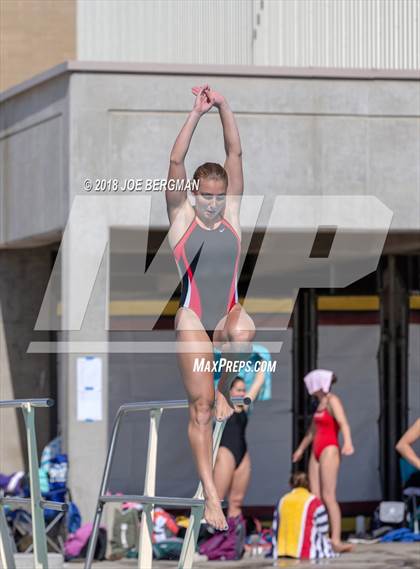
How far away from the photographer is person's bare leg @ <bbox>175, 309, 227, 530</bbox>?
4.61 metres

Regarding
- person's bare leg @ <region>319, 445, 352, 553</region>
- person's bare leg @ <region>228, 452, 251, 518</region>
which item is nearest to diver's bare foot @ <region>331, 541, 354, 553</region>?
person's bare leg @ <region>319, 445, 352, 553</region>

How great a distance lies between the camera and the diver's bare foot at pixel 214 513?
189 inches

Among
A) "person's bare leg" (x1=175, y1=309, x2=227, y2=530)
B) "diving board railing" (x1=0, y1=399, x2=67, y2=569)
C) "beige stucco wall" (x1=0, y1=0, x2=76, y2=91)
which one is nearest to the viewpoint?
"person's bare leg" (x1=175, y1=309, x2=227, y2=530)

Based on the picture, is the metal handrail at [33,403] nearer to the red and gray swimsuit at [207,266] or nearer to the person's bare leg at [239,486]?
the red and gray swimsuit at [207,266]

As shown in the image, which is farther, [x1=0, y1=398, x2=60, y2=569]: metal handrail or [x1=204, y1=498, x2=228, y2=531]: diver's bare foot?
[x1=0, y1=398, x2=60, y2=569]: metal handrail

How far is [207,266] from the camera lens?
4824mm

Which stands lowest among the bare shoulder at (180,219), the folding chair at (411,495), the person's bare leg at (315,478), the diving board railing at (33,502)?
the folding chair at (411,495)

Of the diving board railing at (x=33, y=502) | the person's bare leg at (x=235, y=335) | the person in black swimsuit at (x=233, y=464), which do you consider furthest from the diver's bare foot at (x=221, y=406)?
the person in black swimsuit at (x=233, y=464)

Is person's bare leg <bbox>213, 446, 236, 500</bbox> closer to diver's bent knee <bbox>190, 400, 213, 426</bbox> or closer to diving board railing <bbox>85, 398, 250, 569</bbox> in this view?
diving board railing <bbox>85, 398, 250, 569</bbox>

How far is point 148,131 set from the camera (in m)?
12.5

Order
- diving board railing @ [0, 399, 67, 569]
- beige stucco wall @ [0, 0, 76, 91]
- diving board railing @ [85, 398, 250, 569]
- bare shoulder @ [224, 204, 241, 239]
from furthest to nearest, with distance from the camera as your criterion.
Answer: beige stucco wall @ [0, 0, 76, 91], diving board railing @ [0, 399, 67, 569], diving board railing @ [85, 398, 250, 569], bare shoulder @ [224, 204, 241, 239]

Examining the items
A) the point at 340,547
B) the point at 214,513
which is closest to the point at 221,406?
the point at 214,513

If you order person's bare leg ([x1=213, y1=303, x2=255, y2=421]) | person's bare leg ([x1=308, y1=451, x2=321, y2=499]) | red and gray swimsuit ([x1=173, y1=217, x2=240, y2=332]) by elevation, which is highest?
red and gray swimsuit ([x1=173, y1=217, x2=240, y2=332])

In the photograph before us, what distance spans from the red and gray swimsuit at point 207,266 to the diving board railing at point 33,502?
144 centimetres
